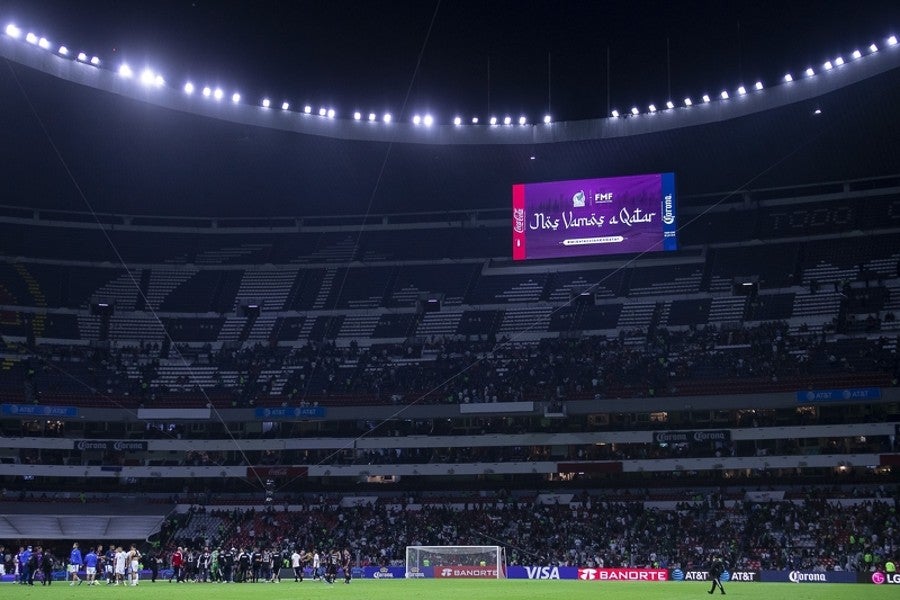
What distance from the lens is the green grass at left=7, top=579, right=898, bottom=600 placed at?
31562 mm

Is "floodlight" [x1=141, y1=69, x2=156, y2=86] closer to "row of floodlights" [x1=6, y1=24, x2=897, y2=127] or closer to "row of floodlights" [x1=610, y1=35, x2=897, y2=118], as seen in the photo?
"row of floodlights" [x1=6, y1=24, x2=897, y2=127]

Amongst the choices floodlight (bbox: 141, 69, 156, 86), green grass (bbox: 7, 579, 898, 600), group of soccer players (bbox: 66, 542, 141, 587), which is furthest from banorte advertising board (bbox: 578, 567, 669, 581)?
floodlight (bbox: 141, 69, 156, 86)

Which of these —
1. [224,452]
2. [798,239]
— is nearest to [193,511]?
[224,452]

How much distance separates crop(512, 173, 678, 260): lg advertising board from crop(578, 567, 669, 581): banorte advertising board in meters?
22.8

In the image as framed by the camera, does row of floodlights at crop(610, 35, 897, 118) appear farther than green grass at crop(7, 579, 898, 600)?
Yes

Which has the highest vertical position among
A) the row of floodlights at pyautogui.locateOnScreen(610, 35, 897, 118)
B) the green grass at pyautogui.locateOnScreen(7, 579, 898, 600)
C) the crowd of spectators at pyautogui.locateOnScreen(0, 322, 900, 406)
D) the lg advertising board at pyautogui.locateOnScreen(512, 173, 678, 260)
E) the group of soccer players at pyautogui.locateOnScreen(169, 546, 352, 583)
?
the row of floodlights at pyautogui.locateOnScreen(610, 35, 897, 118)

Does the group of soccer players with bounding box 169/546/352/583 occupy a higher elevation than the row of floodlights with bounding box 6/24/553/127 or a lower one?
lower

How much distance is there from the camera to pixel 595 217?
65375mm

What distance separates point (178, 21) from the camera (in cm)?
4678

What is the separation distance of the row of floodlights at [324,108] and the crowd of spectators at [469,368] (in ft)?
48.8

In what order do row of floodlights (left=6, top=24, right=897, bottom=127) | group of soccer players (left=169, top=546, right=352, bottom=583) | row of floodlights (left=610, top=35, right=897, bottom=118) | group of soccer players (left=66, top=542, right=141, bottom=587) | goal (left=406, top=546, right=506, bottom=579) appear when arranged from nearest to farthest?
group of soccer players (left=66, top=542, right=141, bottom=587) < group of soccer players (left=169, top=546, right=352, bottom=583) < goal (left=406, top=546, right=506, bottom=579) < row of floodlights (left=6, top=24, right=897, bottom=127) < row of floodlights (left=610, top=35, right=897, bottom=118)

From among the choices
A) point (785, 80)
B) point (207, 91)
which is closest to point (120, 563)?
point (207, 91)

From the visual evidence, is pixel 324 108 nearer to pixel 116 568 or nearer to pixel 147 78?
pixel 147 78

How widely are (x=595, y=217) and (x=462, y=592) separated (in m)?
35.2
